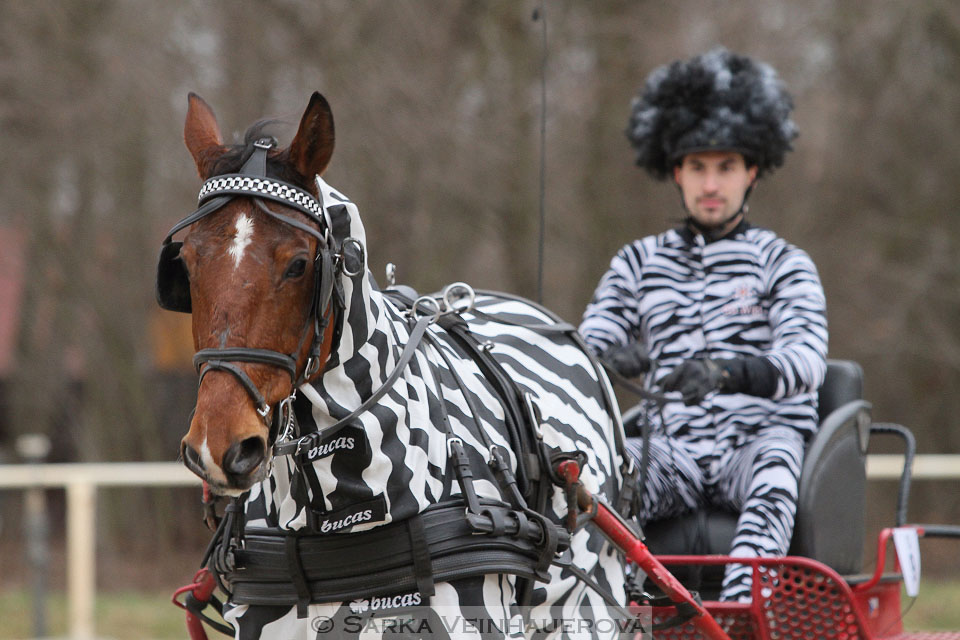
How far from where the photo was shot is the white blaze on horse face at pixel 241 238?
2.00 meters

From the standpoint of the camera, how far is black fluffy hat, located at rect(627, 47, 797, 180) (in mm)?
3773

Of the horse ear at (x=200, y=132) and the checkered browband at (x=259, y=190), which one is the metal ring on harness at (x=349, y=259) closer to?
the checkered browband at (x=259, y=190)

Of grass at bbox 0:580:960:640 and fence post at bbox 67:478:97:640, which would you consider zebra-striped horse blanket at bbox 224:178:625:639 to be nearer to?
fence post at bbox 67:478:97:640

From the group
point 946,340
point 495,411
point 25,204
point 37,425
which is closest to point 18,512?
point 37,425

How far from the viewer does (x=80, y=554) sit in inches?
263

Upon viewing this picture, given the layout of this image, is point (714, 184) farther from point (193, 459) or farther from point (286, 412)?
point (193, 459)

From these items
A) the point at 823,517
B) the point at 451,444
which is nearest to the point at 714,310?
the point at 823,517

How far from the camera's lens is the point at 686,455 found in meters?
3.51

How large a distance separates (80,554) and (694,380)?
4.75 meters

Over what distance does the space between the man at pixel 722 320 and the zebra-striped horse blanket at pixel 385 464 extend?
0.74 meters

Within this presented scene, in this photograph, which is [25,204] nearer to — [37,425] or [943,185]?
[37,425]

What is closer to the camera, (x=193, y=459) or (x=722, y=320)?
(x=193, y=459)

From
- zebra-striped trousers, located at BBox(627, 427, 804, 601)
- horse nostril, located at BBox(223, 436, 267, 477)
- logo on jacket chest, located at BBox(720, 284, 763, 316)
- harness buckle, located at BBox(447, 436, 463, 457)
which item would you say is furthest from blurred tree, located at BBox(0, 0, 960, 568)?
horse nostril, located at BBox(223, 436, 267, 477)

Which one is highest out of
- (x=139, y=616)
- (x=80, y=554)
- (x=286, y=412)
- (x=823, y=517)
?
(x=286, y=412)
